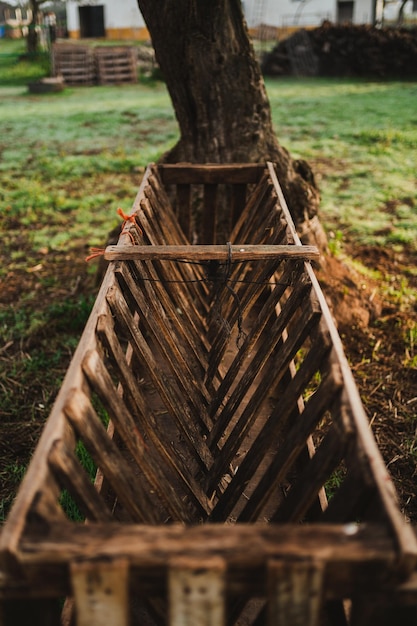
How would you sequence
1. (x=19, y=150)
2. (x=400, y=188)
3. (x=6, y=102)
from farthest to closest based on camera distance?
(x=6, y=102), (x=19, y=150), (x=400, y=188)

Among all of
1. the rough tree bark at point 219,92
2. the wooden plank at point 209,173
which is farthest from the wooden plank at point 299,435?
the rough tree bark at point 219,92

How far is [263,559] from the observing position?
1188mm

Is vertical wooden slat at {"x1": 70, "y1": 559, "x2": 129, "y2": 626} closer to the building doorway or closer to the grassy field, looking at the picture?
the grassy field

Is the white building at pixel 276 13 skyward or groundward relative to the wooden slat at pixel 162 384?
skyward

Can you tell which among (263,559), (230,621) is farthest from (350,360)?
(263,559)

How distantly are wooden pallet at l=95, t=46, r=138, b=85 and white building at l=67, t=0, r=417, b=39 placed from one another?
9.20 m

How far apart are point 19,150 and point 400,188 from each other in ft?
21.3

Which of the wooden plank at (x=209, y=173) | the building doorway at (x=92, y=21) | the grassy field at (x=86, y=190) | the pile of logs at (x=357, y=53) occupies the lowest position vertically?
the grassy field at (x=86, y=190)

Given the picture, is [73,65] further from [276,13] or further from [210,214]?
[210,214]

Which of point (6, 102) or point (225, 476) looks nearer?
point (225, 476)

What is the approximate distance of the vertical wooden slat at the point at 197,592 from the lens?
1.16 m

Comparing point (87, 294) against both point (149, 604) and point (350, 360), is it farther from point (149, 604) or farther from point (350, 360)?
point (149, 604)

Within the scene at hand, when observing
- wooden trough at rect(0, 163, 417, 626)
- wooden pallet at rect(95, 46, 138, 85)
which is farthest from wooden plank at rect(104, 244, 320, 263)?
wooden pallet at rect(95, 46, 138, 85)

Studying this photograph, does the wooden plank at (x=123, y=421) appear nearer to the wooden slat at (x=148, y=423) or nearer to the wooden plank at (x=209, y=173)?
the wooden slat at (x=148, y=423)
